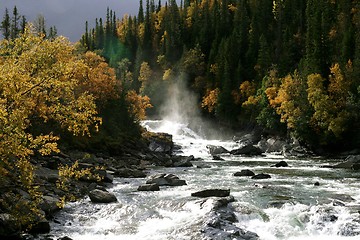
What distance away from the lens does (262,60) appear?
100125 millimetres

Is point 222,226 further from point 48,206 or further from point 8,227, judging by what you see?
point 8,227

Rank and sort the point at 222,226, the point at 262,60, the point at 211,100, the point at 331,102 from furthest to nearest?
the point at 211,100, the point at 262,60, the point at 331,102, the point at 222,226

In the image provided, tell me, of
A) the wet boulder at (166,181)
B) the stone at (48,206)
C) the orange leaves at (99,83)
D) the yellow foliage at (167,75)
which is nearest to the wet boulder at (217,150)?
the orange leaves at (99,83)

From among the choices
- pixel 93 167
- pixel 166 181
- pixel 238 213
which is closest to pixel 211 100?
pixel 93 167

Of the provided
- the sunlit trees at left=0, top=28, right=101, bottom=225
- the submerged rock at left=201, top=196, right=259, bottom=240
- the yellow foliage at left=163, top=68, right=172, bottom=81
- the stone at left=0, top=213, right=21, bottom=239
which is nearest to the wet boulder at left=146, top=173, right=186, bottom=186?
the submerged rock at left=201, top=196, right=259, bottom=240

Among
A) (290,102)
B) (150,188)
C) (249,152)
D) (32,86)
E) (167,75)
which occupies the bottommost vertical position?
(150,188)

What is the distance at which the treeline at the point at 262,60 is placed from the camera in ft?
206

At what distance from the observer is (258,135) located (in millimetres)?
80500

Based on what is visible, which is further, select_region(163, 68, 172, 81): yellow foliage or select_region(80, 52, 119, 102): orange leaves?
select_region(163, 68, 172, 81): yellow foliage

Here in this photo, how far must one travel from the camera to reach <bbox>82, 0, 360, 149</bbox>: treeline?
62.7 meters

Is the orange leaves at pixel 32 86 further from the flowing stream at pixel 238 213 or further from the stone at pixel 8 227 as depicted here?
the flowing stream at pixel 238 213

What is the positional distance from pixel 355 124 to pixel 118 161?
118ft

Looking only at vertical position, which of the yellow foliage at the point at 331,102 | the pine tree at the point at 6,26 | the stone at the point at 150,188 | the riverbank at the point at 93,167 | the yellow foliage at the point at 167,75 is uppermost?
the pine tree at the point at 6,26

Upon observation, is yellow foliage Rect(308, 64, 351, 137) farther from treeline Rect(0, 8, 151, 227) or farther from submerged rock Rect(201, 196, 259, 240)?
treeline Rect(0, 8, 151, 227)
